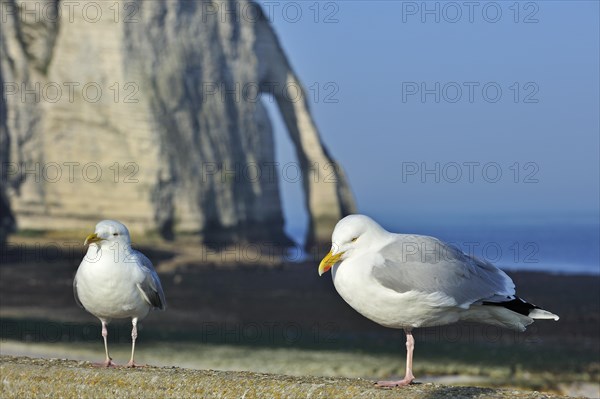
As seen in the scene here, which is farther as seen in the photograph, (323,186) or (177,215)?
(323,186)

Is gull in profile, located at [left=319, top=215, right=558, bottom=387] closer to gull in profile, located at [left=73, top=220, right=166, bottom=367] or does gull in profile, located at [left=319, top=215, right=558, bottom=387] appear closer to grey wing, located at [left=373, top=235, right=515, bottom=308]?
grey wing, located at [left=373, top=235, right=515, bottom=308]

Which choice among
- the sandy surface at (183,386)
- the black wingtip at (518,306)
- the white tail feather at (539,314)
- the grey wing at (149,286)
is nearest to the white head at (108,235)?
the grey wing at (149,286)

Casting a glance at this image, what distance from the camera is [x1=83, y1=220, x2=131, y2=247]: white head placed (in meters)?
7.72

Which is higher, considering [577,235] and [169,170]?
[169,170]

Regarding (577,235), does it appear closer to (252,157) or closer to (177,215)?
(252,157)

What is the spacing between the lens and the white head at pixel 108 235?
7.72m

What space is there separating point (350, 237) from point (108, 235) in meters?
2.21

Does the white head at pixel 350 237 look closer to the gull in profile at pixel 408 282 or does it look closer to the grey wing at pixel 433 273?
the gull in profile at pixel 408 282

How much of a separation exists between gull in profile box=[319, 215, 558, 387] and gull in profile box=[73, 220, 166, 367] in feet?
5.72

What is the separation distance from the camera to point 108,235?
7.73 meters

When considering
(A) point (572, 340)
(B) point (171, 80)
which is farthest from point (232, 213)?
(A) point (572, 340)

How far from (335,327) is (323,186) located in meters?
29.0

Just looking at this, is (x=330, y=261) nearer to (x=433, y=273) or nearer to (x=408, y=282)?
(x=408, y=282)

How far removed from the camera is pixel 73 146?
43.0 metres
